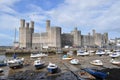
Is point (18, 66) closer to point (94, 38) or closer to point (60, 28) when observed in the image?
point (60, 28)

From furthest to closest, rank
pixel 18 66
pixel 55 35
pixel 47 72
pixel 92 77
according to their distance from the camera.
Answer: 1. pixel 55 35
2. pixel 18 66
3. pixel 47 72
4. pixel 92 77

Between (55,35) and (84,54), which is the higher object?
(55,35)

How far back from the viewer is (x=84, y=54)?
72562mm

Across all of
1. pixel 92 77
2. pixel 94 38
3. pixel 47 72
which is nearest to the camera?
pixel 92 77

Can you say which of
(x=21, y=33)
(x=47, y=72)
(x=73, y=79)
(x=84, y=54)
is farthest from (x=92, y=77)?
(x=21, y=33)

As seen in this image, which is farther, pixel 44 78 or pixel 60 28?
pixel 60 28

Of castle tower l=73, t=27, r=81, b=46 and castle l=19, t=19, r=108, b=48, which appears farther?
castle tower l=73, t=27, r=81, b=46

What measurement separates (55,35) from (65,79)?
97.1 meters

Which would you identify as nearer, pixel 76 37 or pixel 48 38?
pixel 48 38

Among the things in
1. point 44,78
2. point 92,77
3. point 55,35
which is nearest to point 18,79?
point 44,78

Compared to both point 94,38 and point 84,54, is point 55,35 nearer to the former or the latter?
point 94,38

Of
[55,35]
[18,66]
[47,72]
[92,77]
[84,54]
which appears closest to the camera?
[92,77]

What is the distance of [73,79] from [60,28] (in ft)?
324

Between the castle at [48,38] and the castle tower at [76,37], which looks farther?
the castle tower at [76,37]
